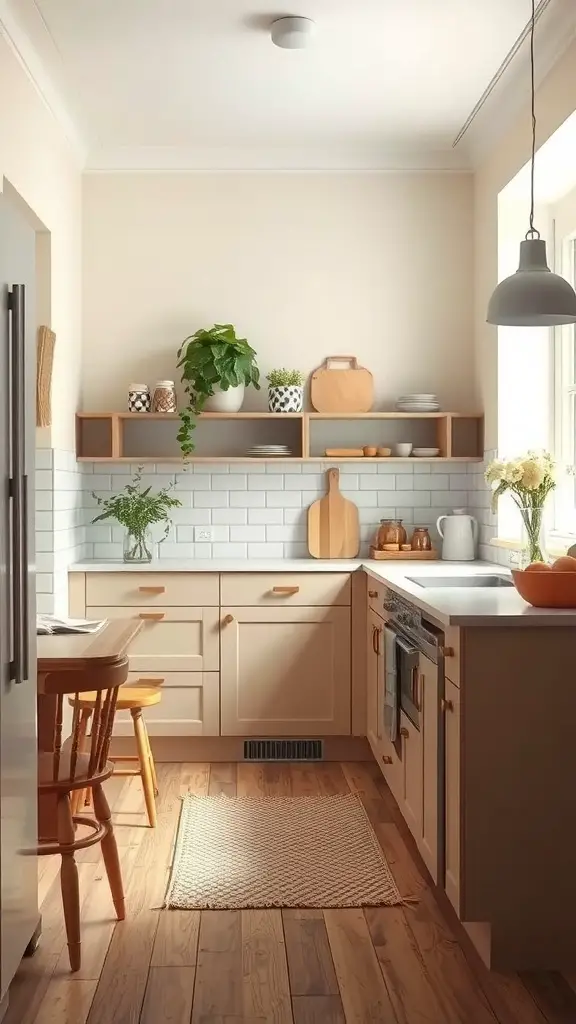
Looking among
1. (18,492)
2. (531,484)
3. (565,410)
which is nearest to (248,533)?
(565,410)

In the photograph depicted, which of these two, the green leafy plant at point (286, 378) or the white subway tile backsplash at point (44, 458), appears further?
the green leafy plant at point (286, 378)

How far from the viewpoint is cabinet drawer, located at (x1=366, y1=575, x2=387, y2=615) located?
4.38m

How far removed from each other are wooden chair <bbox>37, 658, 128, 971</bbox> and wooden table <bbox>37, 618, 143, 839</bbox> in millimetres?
24

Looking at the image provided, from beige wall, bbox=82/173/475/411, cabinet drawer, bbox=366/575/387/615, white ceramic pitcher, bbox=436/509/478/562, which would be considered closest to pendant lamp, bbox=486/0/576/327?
cabinet drawer, bbox=366/575/387/615

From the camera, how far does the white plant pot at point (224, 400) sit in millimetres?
5137

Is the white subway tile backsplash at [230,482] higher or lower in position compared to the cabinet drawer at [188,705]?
higher

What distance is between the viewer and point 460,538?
5195 millimetres

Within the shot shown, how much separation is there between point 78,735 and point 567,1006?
152cm

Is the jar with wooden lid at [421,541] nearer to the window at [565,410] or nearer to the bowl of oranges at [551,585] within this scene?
the window at [565,410]

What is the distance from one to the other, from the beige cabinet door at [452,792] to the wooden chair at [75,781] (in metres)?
0.94

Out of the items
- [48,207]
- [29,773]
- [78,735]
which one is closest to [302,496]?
[48,207]

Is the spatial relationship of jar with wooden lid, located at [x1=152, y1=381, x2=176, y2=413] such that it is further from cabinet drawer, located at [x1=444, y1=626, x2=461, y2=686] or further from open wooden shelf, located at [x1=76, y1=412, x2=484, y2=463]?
cabinet drawer, located at [x1=444, y1=626, x2=461, y2=686]

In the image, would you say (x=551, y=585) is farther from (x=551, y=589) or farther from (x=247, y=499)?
(x=247, y=499)

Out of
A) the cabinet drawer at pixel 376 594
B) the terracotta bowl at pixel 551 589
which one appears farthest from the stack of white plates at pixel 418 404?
the terracotta bowl at pixel 551 589
